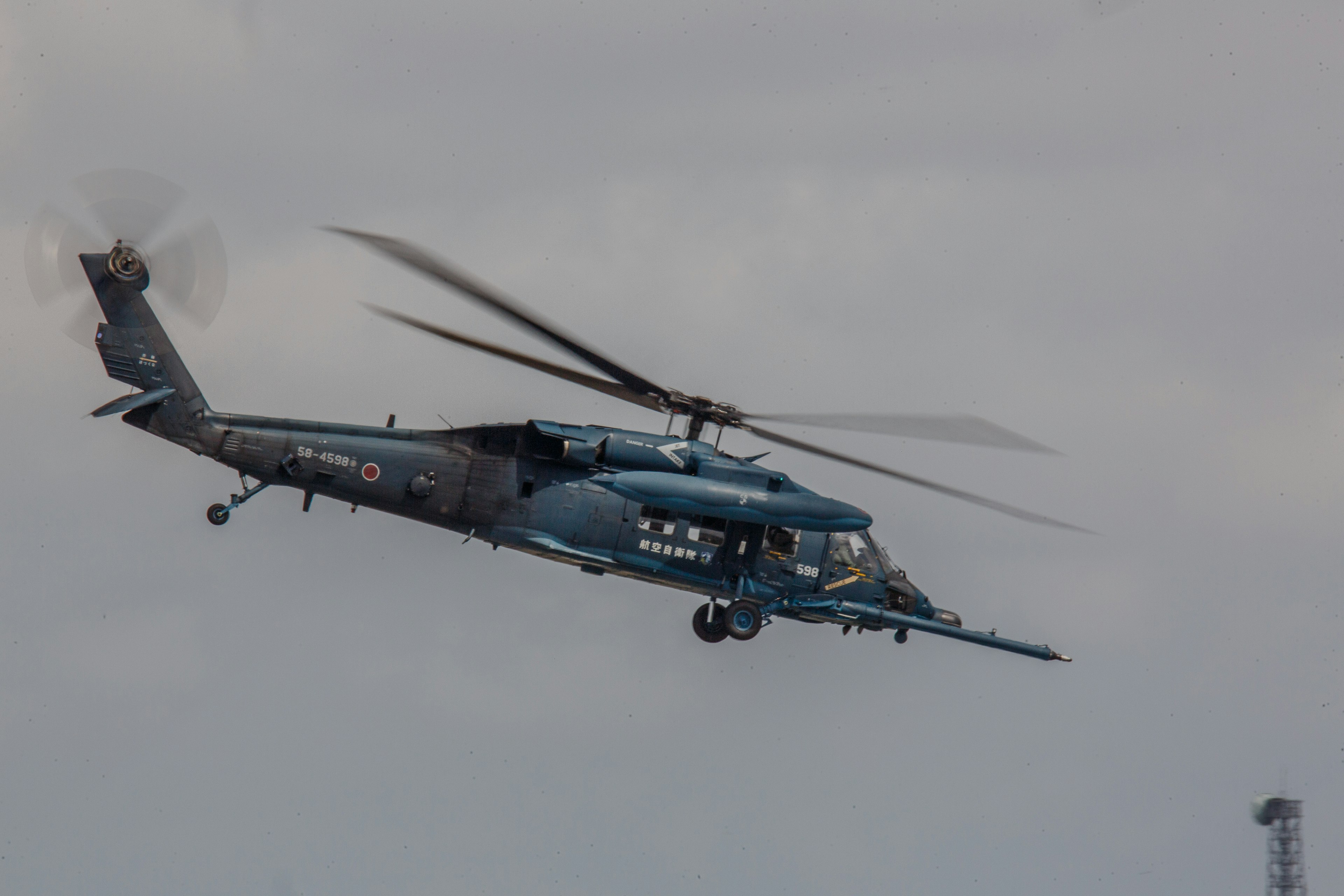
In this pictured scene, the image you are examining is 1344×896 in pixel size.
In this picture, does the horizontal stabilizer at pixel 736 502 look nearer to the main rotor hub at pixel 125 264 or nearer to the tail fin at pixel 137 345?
the tail fin at pixel 137 345

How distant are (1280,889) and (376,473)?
49291 millimetres

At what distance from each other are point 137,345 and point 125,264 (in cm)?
192

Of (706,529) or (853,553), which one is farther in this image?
(853,553)

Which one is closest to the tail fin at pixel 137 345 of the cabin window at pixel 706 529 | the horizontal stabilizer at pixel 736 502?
the horizontal stabilizer at pixel 736 502

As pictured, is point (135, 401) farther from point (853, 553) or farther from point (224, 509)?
point (853, 553)

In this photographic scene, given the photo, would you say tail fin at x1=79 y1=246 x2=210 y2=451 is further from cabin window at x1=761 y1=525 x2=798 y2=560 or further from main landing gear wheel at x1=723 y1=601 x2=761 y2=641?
cabin window at x1=761 y1=525 x2=798 y2=560

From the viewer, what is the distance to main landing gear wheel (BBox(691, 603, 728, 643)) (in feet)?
137

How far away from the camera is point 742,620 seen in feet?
135

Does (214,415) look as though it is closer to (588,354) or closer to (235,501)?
(235,501)

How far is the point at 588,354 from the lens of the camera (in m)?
37.3

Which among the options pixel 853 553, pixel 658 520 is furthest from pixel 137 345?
pixel 853 553

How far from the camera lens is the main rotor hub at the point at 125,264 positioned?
39.5 metres

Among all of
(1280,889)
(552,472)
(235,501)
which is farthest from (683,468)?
(1280,889)

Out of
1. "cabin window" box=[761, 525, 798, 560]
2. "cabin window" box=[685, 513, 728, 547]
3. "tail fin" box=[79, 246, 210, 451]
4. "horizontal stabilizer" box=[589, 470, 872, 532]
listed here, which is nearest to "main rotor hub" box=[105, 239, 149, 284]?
"tail fin" box=[79, 246, 210, 451]
